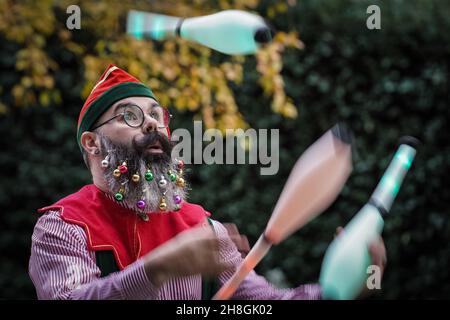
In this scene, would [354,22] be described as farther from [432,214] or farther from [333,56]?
[432,214]

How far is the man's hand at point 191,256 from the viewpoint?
1.70 meters

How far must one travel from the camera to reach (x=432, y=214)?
16.1ft

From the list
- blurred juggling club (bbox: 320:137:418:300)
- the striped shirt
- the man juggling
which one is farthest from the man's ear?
blurred juggling club (bbox: 320:137:418:300)

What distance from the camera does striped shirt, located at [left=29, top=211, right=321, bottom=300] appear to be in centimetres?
181

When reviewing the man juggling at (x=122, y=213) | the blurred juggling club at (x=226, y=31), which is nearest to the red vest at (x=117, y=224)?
the man juggling at (x=122, y=213)

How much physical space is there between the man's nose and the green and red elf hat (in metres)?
0.10

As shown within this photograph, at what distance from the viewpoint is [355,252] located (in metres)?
1.85

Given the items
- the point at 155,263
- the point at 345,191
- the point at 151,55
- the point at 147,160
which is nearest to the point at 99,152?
the point at 147,160

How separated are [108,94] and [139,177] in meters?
0.26

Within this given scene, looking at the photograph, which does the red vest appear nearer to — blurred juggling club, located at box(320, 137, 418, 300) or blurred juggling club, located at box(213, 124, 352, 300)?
blurred juggling club, located at box(213, 124, 352, 300)

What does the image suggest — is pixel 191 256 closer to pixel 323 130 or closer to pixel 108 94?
pixel 108 94

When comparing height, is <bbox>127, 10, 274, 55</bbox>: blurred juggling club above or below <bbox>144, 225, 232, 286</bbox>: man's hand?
above

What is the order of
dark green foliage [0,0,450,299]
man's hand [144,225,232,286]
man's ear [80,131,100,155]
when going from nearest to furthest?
man's hand [144,225,232,286], man's ear [80,131,100,155], dark green foliage [0,0,450,299]

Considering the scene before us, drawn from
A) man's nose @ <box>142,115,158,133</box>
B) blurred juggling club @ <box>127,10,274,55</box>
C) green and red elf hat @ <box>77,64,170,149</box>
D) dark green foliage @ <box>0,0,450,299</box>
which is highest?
blurred juggling club @ <box>127,10,274,55</box>
